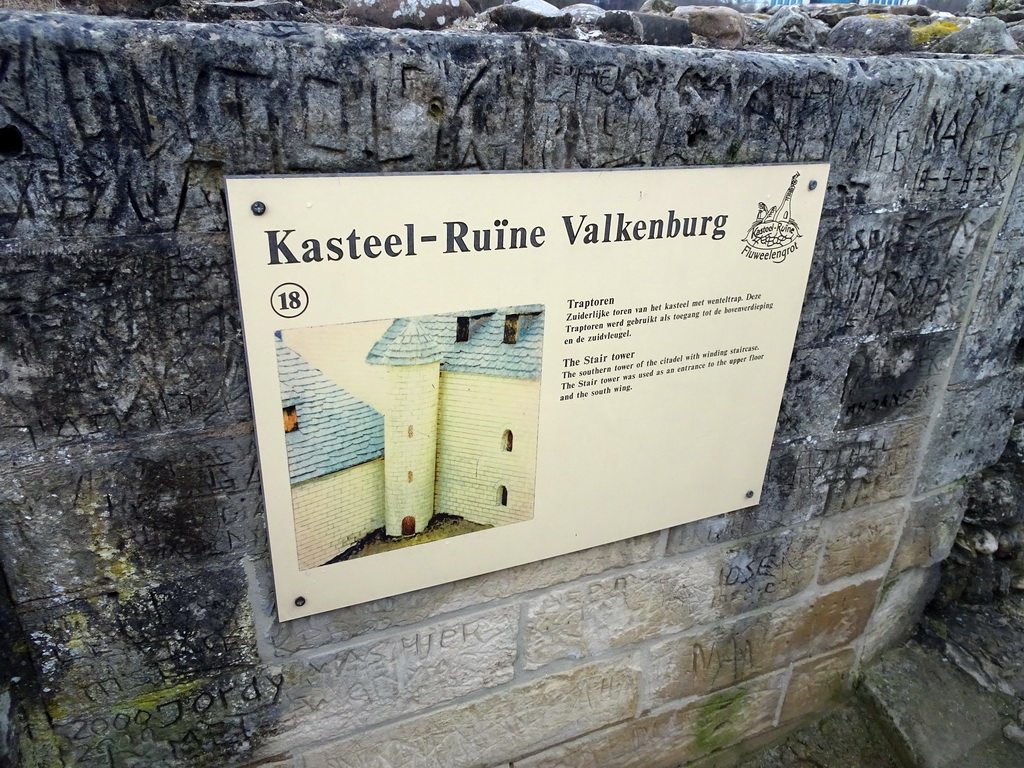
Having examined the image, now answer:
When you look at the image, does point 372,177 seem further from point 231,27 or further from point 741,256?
point 741,256

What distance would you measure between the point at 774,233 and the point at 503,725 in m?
1.49

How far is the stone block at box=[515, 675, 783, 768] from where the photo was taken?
7.02 feet

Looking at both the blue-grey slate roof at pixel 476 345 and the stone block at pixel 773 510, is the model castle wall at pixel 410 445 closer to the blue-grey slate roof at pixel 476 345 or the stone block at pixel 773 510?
the blue-grey slate roof at pixel 476 345

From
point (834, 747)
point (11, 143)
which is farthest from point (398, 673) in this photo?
point (834, 747)

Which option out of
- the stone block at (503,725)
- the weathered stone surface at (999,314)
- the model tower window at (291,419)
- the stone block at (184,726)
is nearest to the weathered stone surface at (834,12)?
the weathered stone surface at (999,314)

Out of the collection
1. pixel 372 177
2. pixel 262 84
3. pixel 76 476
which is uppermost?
pixel 262 84

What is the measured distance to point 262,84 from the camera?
1.10m

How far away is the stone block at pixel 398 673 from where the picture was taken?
1.63 metres

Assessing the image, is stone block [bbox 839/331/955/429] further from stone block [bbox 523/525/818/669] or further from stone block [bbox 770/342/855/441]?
stone block [bbox 523/525/818/669]

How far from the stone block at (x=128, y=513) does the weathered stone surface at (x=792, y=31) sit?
5.30ft

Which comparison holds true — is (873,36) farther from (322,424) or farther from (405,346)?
(322,424)

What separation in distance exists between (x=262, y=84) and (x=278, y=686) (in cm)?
128

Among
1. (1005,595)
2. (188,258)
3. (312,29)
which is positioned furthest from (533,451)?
(1005,595)

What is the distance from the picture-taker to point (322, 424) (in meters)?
1.33
